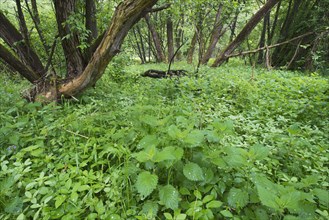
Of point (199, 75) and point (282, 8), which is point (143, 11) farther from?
point (282, 8)

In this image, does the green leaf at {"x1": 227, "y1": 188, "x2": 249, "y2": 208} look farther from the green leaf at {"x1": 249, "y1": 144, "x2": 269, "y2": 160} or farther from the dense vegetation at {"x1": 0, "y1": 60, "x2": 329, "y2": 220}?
the green leaf at {"x1": 249, "y1": 144, "x2": 269, "y2": 160}

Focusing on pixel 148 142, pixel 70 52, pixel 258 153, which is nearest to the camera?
pixel 258 153

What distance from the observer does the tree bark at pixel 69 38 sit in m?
3.26

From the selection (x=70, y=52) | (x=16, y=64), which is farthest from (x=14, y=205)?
(x=16, y=64)

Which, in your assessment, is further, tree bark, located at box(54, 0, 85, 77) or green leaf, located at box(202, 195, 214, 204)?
tree bark, located at box(54, 0, 85, 77)

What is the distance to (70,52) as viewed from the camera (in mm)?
3496

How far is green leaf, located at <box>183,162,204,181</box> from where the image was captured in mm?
1364

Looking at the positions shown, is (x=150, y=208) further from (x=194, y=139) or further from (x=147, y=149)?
(x=194, y=139)

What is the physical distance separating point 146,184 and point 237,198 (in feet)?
1.90

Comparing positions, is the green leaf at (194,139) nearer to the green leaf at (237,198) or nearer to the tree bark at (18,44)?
the green leaf at (237,198)

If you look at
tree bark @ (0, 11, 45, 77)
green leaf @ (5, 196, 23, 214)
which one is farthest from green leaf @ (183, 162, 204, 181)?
tree bark @ (0, 11, 45, 77)

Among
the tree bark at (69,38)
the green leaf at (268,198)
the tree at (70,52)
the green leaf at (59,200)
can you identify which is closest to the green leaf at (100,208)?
the green leaf at (59,200)

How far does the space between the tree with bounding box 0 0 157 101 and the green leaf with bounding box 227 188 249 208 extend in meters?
2.68

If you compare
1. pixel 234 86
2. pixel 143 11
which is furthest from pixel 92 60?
pixel 234 86
